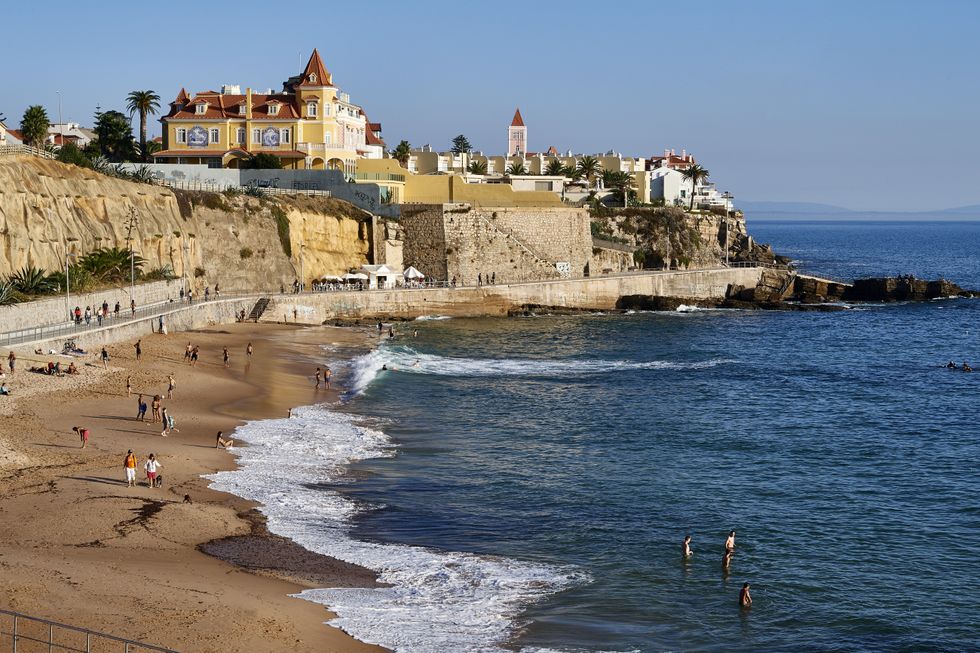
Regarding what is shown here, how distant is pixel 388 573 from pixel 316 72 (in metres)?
63.9

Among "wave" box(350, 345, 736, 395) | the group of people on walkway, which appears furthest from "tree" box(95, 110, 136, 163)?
the group of people on walkway

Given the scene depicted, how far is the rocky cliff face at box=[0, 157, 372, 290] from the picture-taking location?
51344mm

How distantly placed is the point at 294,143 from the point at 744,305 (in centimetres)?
3597

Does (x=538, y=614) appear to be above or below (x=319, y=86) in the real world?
below

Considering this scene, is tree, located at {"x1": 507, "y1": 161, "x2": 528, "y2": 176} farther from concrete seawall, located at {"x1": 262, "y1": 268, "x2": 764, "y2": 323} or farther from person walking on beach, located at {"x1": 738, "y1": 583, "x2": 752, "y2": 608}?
person walking on beach, located at {"x1": 738, "y1": 583, "x2": 752, "y2": 608}

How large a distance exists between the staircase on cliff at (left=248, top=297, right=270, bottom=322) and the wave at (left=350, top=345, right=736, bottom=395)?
8635mm

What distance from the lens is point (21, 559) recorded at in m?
21.8

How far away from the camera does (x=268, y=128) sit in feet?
272

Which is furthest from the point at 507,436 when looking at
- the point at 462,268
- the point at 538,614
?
the point at 462,268

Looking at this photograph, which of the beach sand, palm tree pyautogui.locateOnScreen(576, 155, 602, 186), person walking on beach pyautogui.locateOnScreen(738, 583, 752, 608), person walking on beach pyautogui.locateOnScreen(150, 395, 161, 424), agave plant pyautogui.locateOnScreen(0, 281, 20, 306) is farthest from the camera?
palm tree pyautogui.locateOnScreen(576, 155, 602, 186)

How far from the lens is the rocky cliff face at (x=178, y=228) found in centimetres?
5134

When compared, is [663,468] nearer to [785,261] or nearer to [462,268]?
[462,268]

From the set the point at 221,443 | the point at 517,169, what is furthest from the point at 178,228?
the point at 517,169

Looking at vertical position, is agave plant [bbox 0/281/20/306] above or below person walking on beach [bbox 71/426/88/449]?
above
